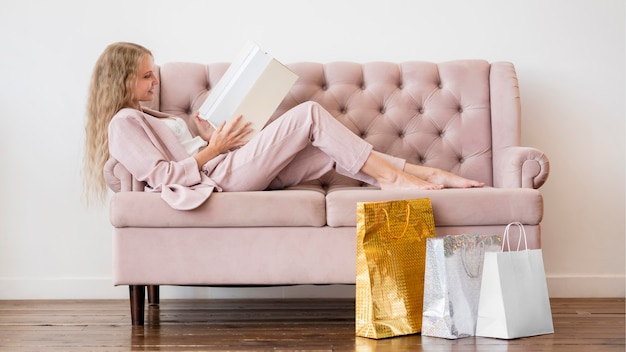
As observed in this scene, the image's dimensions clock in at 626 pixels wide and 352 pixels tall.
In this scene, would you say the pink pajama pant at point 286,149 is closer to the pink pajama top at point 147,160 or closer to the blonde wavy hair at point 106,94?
the pink pajama top at point 147,160

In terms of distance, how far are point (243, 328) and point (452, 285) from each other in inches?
26.9

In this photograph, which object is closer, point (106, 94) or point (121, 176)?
point (121, 176)

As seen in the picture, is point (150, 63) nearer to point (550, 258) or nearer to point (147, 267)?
point (147, 267)

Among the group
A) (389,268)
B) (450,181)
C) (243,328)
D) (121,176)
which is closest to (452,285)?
(389,268)

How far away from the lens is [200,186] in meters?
2.40

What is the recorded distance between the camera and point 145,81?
2.68 meters

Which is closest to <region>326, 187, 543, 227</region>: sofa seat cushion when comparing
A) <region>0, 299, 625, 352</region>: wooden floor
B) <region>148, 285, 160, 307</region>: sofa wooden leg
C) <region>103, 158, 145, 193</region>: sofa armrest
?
<region>0, 299, 625, 352</region>: wooden floor

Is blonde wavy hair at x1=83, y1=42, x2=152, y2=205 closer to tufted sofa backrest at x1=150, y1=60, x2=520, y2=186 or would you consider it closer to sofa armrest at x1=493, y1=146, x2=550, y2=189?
tufted sofa backrest at x1=150, y1=60, x2=520, y2=186

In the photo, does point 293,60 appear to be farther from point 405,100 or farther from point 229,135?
point 229,135

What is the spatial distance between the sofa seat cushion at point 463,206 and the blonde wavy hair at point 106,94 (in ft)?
2.78

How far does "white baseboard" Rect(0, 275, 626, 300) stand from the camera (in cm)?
305

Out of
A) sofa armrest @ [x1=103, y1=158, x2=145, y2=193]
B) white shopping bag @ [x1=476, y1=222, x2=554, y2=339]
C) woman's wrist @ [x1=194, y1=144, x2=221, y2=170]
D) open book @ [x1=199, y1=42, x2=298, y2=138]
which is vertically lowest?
white shopping bag @ [x1=476, y1=222, x2=554, y2=339]

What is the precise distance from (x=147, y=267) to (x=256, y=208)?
39 centimetres

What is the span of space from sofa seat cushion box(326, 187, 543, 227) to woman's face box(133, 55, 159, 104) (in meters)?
0.82
